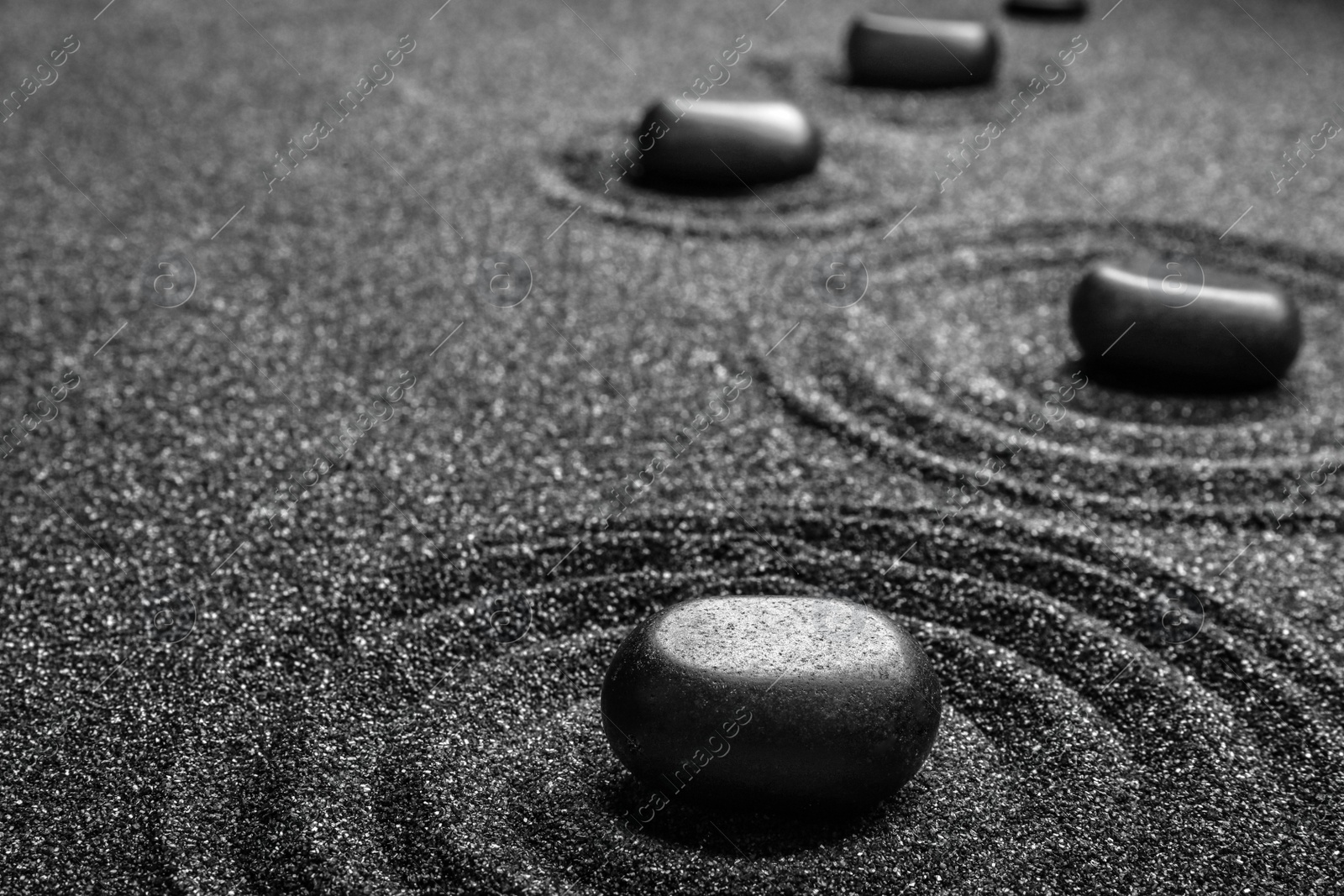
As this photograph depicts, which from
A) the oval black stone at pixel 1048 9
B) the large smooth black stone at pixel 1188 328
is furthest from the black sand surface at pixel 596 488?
the oval black stone at pixel 1048 9

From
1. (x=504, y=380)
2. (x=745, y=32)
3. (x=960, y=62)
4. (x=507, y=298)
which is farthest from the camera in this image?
(x=745, y=32)

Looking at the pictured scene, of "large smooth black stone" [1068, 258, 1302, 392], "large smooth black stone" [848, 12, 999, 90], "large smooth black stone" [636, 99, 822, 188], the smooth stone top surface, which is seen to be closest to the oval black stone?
"large smooth black stone" [848, 12, 999, 90]

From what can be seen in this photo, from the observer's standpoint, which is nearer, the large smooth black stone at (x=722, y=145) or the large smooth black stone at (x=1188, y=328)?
the large smooth black stone at (x=1188, y=328)

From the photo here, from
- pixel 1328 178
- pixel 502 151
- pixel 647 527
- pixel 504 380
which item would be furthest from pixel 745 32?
pixel 647 527

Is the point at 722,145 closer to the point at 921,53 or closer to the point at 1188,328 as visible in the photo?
the point at 921,53

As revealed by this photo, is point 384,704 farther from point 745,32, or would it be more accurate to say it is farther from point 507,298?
point 745,32

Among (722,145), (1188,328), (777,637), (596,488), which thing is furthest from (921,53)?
(777,637)

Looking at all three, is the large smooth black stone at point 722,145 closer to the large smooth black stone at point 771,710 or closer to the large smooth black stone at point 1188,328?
the large smooth black stone at point 1188,328
